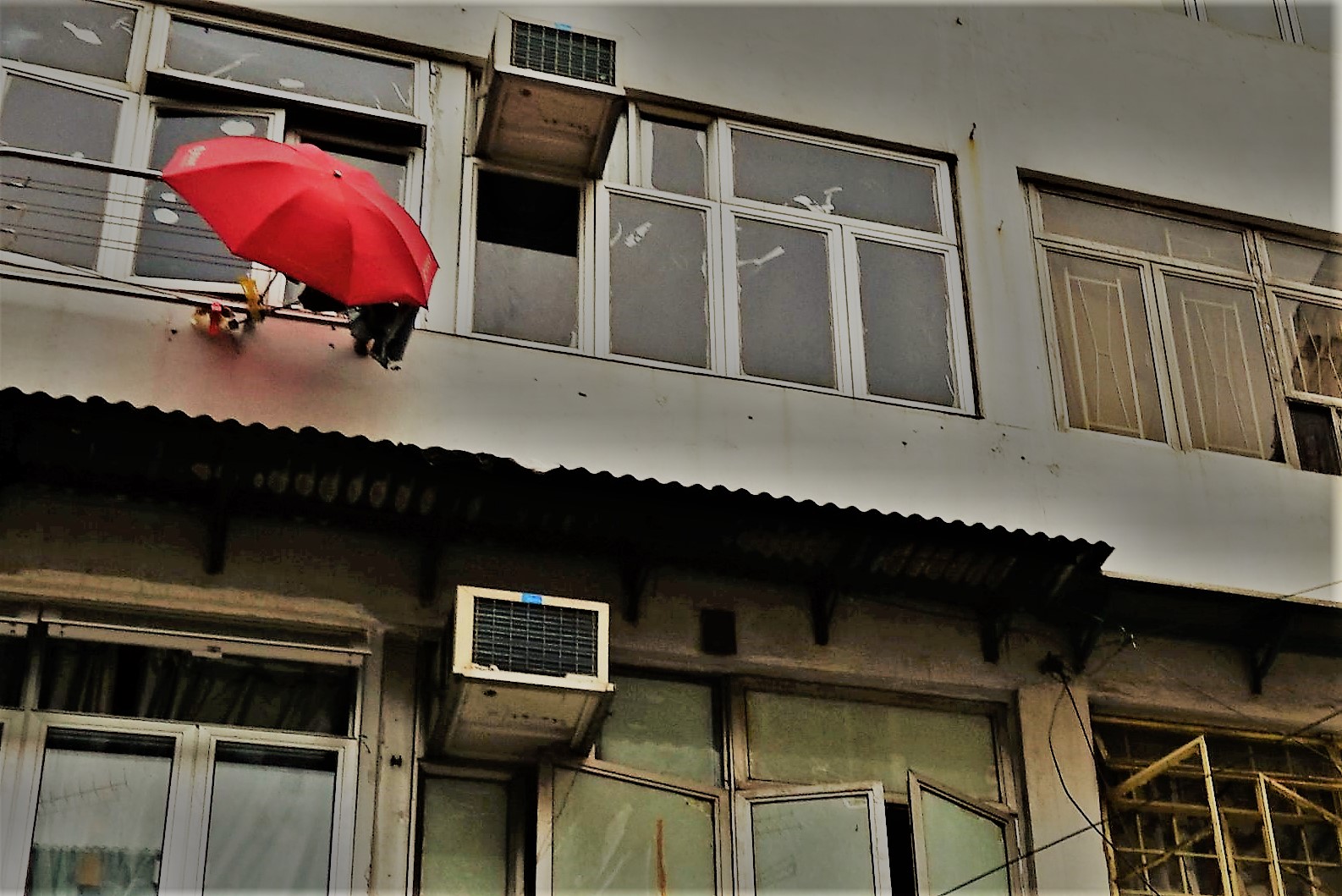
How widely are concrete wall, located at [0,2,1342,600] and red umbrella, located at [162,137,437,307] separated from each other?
0.83m

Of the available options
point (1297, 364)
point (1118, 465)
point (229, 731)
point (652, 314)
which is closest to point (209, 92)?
point (652, 314)

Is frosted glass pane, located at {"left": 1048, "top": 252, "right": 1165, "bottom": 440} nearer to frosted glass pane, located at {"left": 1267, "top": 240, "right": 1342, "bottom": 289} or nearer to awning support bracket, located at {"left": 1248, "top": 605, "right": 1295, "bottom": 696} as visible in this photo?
frosted glass pane, located at {"left": 1267, "top": 240, "right": 1342, "bottom": 289}

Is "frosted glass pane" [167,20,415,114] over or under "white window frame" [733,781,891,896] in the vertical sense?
over

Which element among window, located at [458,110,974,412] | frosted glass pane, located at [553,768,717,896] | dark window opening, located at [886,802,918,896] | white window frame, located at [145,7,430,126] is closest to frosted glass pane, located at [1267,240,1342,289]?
window, located at [458,110,974,412]

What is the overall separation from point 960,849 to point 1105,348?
3728 millimetres

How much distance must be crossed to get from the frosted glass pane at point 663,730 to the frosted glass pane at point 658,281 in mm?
2017

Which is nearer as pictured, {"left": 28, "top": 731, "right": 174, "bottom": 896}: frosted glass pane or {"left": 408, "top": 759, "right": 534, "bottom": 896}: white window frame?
{"left": 28, "top": 731, "right": 174, "bottom": 896}: frosted glass pane

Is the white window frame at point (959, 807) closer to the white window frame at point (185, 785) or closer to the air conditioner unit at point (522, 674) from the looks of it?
the air conditioner unit at point (522, 674)

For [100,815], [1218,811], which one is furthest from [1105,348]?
[100,815]

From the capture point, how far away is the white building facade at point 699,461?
314 inches

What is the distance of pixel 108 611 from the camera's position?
318 inches

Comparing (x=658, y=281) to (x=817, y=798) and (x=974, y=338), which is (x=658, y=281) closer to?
(x=974, y=338)

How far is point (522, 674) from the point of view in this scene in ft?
25.4

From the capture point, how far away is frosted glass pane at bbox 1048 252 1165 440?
35.4 ft
